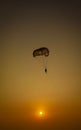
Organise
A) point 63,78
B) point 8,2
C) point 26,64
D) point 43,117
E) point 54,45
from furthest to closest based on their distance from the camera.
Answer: point 43,117
point 63,78
point 26,64
point 54,45
point 8,2

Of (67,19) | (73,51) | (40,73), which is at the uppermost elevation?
(67,19)

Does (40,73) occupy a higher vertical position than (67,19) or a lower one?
lower

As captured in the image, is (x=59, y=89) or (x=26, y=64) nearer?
(x=26, y=64)

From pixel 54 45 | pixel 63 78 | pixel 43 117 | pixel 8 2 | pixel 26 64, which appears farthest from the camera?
pixel 43 117

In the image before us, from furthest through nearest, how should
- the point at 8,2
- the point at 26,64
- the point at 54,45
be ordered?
the point at 26,64, the point at 54,45, the point at 8,2

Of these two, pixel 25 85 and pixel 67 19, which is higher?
pixel 67 19

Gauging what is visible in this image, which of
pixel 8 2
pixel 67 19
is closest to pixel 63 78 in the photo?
pixel 67 19

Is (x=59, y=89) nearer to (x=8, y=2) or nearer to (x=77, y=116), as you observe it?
(x=77, y=116)

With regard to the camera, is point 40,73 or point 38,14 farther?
point 40,73

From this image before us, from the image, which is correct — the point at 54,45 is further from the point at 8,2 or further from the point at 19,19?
the point at 8,2

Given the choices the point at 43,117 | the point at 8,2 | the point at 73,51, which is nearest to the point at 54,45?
the point at 73,51
